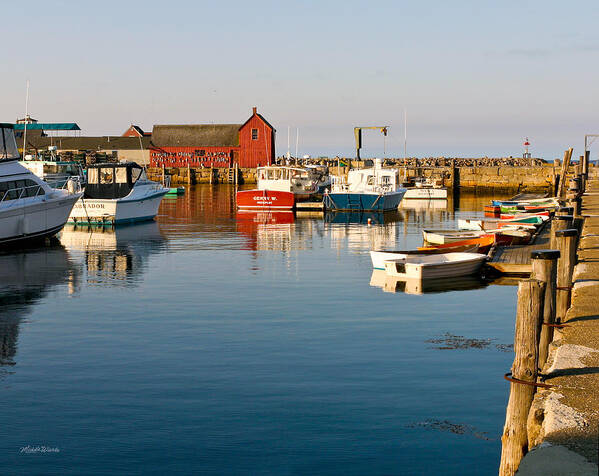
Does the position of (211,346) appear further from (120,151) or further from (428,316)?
(120,151)

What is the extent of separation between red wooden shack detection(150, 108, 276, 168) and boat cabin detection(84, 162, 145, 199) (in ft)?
171

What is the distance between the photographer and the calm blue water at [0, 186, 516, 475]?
418 inches

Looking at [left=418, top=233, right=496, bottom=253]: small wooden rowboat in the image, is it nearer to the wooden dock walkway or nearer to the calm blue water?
the wooden dock walkway

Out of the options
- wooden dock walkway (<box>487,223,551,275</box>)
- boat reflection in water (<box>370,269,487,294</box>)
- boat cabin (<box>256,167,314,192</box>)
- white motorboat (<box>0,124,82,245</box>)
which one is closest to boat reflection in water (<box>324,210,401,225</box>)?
boat cabin (<box>256,167,314,192</box>)

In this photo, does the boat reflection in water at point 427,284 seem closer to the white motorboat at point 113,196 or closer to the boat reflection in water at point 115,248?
the boat reflection in water at point 115,248

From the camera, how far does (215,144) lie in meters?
104

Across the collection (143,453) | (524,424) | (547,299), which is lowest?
(143,453)

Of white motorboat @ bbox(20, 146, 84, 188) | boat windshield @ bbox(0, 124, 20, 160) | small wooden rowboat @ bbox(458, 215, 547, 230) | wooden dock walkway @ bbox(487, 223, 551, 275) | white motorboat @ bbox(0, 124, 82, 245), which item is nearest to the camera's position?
wooden dock walkway @ bbox(487, 223, 551, 275)

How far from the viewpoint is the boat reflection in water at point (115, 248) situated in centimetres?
2791

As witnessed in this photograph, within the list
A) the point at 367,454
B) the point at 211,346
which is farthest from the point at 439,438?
the point at 211,346

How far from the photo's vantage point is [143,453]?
34.7 feet

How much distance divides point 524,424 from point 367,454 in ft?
9.89

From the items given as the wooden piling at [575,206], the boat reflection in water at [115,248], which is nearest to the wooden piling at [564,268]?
the wooden piling at [575,206]

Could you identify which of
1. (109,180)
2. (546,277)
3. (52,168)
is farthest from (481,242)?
(52,168)
